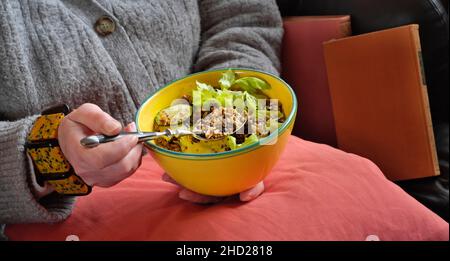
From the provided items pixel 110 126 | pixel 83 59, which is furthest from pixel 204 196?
pixel 83 59

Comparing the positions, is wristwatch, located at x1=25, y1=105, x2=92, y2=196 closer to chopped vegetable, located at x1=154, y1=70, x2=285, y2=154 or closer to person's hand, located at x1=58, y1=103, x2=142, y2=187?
person's hand, located at x1=58, y1=103, x2=142, y2=187

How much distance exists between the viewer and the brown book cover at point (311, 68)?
2.73 feet

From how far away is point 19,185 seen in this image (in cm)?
56

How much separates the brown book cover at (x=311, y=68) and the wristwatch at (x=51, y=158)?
48cm

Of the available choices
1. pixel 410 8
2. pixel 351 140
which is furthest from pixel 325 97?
pixel 410 8

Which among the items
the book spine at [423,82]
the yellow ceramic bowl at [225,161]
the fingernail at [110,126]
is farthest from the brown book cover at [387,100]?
the fingernail at [110,126]

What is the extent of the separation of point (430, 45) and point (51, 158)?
0.67 meters

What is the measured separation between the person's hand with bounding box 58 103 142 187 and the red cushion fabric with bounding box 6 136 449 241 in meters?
0.07

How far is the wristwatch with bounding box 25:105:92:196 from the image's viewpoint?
543 mm

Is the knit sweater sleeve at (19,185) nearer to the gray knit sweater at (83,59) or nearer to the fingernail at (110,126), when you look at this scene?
the gray knit sweater at (83,59)

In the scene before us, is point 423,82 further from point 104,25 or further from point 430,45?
point 104,25

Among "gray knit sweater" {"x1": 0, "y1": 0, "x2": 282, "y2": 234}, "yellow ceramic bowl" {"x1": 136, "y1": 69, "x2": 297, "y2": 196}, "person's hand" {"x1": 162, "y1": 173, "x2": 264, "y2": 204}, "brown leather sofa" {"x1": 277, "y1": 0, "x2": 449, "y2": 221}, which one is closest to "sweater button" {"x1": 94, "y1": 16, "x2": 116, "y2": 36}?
"gray knit sweater" {"x1": 0, "y1": 0, "x2": 282, "y2": 234}
